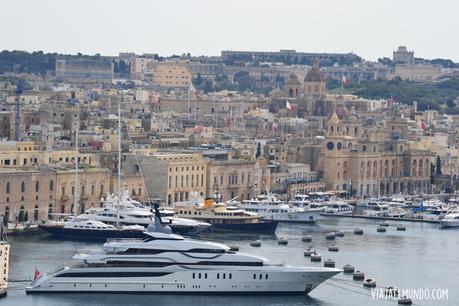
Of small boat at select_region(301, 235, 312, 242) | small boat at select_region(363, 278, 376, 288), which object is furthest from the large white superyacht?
small boat at select_region(301, 235, 312, 242)

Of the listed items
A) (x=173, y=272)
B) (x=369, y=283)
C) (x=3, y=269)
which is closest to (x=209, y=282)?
(x=173, y=272)

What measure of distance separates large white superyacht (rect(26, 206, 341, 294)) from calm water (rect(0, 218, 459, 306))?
0.21 metres

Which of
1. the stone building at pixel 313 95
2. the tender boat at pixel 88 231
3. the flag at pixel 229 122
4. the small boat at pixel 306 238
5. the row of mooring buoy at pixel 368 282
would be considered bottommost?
the small boat at pixel 306 238

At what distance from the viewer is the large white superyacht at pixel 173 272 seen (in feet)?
127

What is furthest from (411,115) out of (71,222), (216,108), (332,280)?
(332,280)

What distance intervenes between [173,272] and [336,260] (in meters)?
6.98

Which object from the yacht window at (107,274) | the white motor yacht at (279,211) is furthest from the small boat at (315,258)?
the white motor yacht at (279,211)

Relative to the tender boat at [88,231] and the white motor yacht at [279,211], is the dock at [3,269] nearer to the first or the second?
the tender boat at [88,231]

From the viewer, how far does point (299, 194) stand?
61781 millimetres

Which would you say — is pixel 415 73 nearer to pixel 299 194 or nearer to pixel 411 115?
pixel 411 115

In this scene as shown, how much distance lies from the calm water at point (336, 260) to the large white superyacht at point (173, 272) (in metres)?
0.21

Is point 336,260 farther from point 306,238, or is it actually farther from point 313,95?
point 313,95

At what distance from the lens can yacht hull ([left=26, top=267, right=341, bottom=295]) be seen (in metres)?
38.6

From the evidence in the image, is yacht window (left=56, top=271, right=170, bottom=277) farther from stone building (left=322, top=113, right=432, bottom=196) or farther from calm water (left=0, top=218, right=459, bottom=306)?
stone building (left=322, top=113, right=432, bottom=196)
